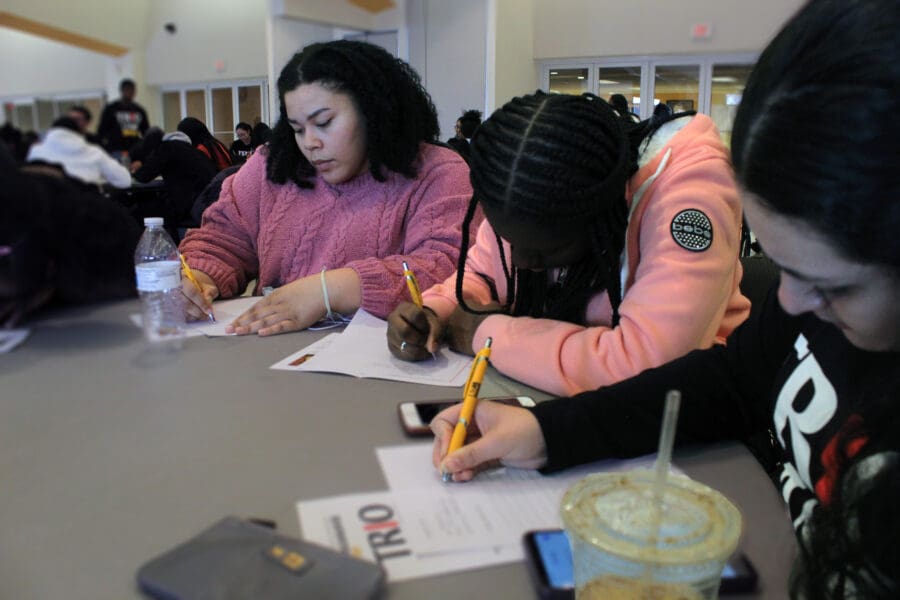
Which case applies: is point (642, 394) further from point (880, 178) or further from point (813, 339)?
point (880, 178)

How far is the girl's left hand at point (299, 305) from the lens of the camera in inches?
45.2

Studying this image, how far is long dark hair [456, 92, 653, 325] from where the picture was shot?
3.00 feet

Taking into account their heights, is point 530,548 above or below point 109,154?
below

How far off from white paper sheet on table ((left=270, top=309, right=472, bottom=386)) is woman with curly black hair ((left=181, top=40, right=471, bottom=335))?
0.15m

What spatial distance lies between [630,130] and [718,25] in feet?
20.7

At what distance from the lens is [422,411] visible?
0.81 m

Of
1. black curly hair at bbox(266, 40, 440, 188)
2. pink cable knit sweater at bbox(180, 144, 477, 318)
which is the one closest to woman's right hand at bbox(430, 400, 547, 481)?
pink cable knit sweater at bbox(180, 144, 477, 318)

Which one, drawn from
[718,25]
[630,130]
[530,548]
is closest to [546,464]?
[530,548]

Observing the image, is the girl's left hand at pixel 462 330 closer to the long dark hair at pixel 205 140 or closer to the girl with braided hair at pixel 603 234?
the girl with braided hair at pixel 603 234

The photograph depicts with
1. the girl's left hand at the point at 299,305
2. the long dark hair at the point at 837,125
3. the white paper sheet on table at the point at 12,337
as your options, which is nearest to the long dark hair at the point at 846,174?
the long dark hair at the point at 837,125

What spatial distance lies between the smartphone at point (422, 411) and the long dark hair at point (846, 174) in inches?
15.3

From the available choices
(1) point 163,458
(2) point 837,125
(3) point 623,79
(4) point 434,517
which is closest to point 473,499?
(4) point 434,517

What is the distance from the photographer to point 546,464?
69cm

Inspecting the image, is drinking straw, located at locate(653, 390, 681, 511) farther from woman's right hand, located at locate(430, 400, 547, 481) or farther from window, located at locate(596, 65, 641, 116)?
window, located at locate(596, 65, 641, 116)
